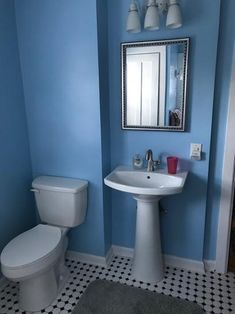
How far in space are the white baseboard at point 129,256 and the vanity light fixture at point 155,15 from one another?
174 centimetres

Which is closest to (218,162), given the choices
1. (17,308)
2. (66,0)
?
(66,0)

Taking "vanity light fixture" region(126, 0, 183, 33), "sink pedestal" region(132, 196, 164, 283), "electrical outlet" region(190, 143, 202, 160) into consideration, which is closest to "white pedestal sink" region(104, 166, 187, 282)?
"sink pedestal" region(132, 196, 164, 283)

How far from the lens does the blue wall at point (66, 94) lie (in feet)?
5.67

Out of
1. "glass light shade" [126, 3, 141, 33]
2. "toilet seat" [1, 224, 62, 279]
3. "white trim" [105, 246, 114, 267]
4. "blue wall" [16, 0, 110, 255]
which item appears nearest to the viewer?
"toilet seat" [1, 224, 62, 279]

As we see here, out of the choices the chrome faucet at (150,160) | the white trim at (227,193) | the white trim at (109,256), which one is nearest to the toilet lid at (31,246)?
the white trim at (109,256)

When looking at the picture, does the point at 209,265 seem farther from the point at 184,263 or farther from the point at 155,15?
the point at 155,15

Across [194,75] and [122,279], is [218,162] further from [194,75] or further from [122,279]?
[122,279]

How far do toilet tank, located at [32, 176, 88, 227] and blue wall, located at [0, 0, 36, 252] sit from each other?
181 mm

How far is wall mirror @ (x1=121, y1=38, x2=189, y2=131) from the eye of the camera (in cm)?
171

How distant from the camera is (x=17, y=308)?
1700 mm

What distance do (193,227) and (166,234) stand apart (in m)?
0.23

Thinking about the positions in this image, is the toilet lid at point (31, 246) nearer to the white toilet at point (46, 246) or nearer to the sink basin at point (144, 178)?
the white toilet at point (46, 246)

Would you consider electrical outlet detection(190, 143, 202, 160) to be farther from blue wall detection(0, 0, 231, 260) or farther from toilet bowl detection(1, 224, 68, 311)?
toilet bowl detection(1, 224, 68, 311)

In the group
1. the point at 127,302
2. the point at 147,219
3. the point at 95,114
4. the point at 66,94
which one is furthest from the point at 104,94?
the point at 127,302
